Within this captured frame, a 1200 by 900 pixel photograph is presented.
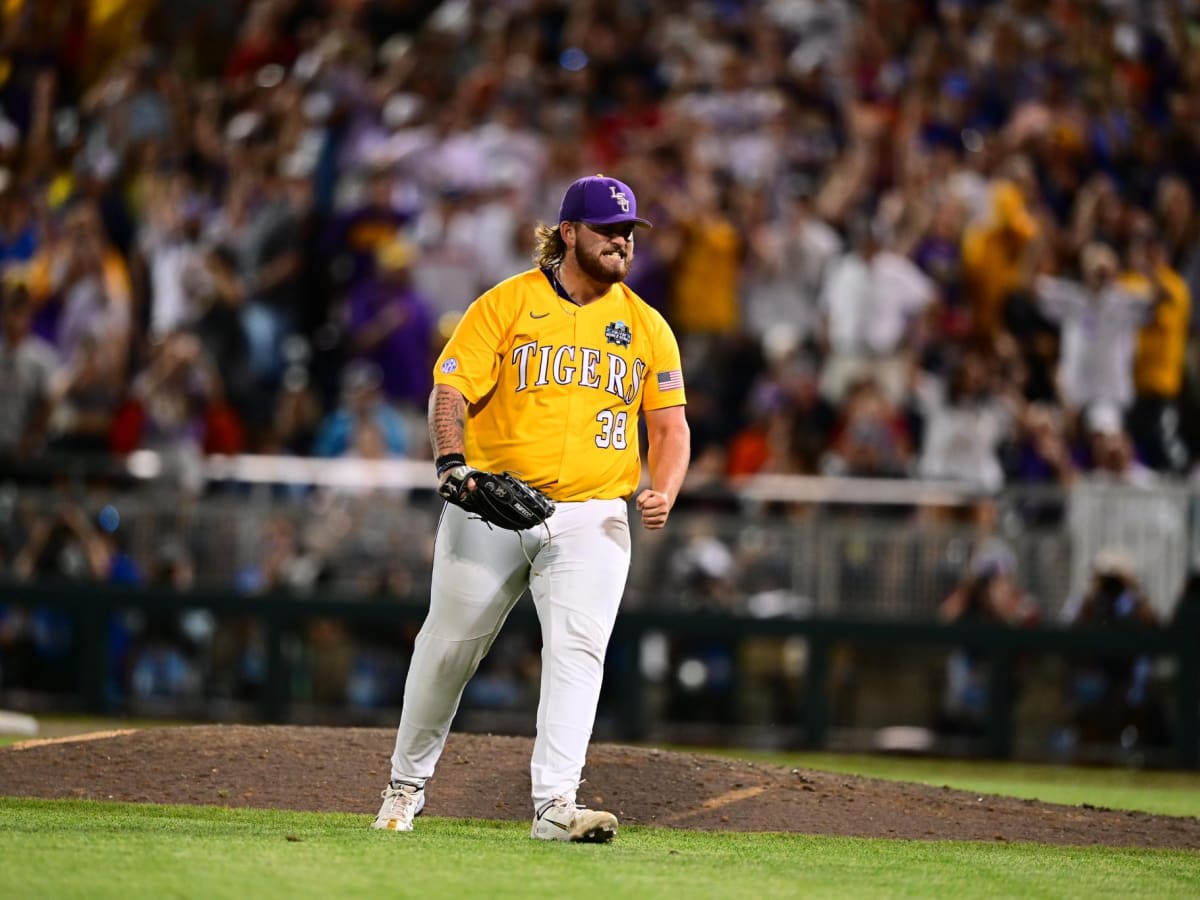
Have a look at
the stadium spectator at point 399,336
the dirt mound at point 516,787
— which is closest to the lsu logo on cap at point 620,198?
the dirt mound at point 516,787

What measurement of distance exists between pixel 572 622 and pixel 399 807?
93 cm

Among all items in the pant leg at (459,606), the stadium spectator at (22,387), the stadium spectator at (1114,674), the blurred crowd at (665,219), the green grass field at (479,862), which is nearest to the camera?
the green grass field at (479,862)

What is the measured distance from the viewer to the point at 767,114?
15.9 meters

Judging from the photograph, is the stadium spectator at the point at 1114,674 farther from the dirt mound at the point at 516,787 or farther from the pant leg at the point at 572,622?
the pant leg at the point at 572,622

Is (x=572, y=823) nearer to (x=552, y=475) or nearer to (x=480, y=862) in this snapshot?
(x=480, y=862)

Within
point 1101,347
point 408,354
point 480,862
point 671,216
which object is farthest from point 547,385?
point 671,216

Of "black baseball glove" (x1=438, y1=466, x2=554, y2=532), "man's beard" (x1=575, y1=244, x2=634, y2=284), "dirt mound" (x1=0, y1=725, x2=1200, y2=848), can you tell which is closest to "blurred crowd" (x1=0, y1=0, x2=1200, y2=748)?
"dirt mound" (x1=0, y1=725, x2=1200, y2=848)

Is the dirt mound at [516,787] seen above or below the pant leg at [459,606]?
below

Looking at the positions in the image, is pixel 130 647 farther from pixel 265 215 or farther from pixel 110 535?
pixel 265 215

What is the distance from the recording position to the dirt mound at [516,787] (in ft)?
25.5

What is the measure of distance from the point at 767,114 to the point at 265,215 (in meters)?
4.07

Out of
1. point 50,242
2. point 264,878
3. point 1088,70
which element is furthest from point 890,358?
point 264,878

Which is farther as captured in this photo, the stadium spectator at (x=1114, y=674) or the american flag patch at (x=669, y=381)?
the stadium spectator at (x=1114, y=674)

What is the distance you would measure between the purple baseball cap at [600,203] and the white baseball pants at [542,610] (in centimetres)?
97
